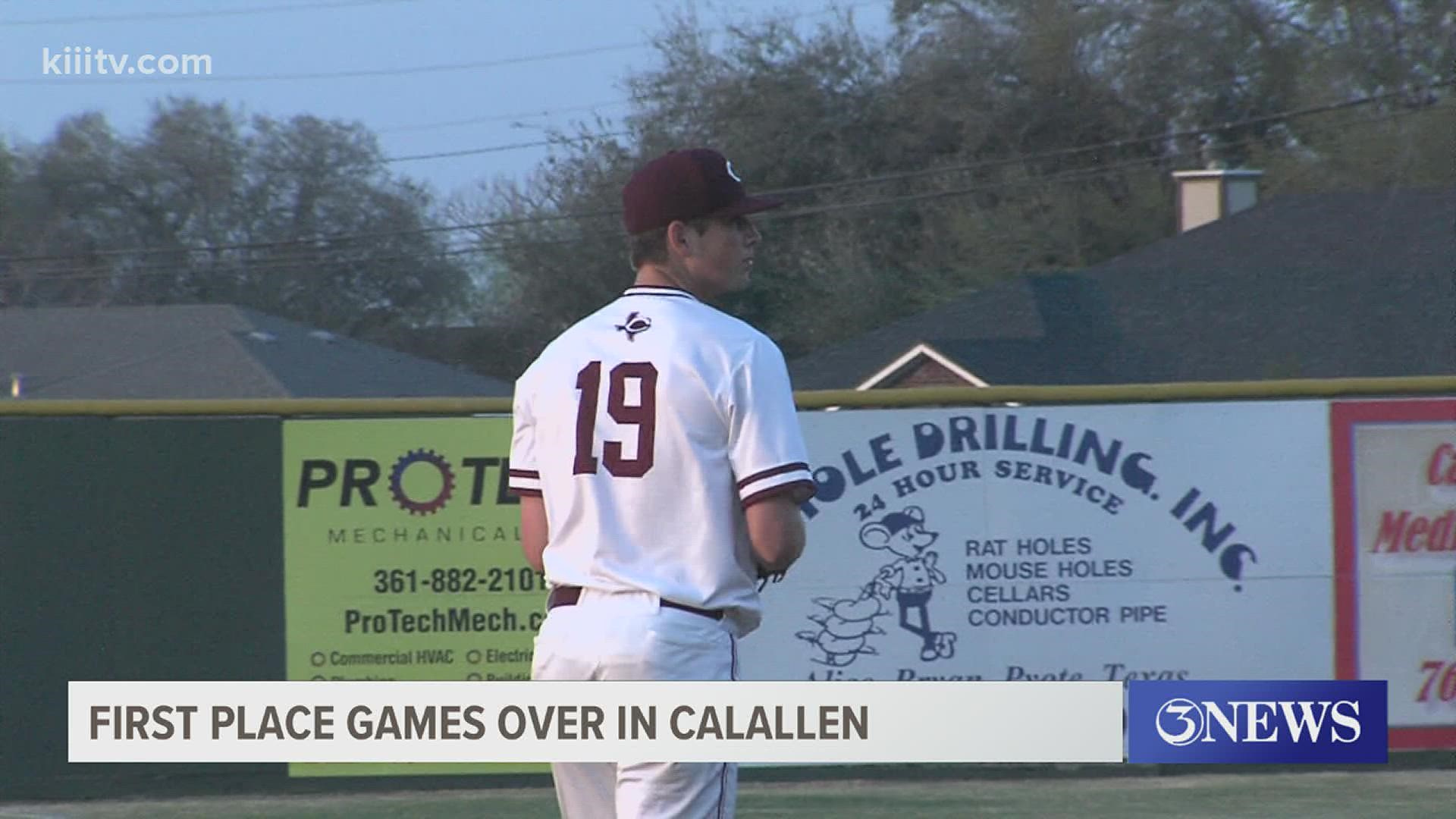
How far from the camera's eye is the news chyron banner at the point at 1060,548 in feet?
28.3

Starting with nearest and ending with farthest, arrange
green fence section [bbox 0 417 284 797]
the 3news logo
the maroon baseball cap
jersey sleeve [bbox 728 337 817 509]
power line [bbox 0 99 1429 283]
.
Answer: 1. jersey sleeve [bbox 728 337 817 509]
2. the maroon baseball cap
3. the 3news logo
4. green fence section [bbox 0 417 284 797]
5. power line [bbox 0 99 1429 283]

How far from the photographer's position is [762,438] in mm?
3486

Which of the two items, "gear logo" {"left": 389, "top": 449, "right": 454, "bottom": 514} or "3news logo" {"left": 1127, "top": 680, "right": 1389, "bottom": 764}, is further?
"gear logo" {"left": 389, "top": 449, "right": 454, "bottom": 514}

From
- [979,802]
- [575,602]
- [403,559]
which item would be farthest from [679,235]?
[403,559]

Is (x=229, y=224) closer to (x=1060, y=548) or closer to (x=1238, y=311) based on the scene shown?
(x=1238, y=311)

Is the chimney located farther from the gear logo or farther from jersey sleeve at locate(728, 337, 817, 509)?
jersey sleeve at locate(728, 337, 817, 509)

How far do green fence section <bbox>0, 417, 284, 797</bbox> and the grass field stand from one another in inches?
10.2

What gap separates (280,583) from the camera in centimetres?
869

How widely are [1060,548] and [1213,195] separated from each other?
2390 centimetres

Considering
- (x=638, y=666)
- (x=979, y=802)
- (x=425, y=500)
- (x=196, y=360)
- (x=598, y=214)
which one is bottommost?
(x=979, y=802)

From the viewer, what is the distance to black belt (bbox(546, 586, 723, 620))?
353cm

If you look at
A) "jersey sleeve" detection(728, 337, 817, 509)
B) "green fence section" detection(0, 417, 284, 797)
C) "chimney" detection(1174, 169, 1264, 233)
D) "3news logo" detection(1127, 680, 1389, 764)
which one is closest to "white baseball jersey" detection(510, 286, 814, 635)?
"jersey sleeve" detection(728, 337, 817, 509)

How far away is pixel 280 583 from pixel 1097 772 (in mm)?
3743

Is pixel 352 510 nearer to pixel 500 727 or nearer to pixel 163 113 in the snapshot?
pixel 500 727
